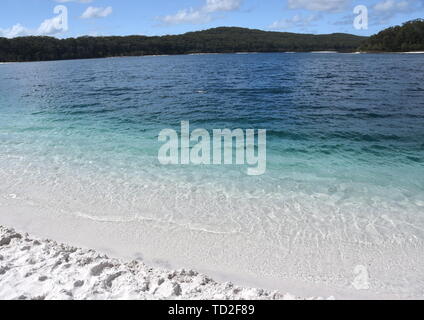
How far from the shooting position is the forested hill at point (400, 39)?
135000mm

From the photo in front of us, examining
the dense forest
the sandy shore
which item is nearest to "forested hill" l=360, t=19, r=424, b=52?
the dense forest

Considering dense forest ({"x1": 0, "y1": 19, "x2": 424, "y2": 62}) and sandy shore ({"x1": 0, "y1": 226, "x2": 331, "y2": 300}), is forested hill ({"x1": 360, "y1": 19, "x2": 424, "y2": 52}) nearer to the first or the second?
dense forest ({"x1": 0, "y1": 19, "x2": 424, "y2": 62})

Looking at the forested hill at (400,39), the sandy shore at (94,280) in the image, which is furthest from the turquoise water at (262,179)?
the forested hill at (400,39)

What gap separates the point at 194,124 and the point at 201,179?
25.3ft

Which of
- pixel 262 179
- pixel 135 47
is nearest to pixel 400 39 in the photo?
pixel 135 47

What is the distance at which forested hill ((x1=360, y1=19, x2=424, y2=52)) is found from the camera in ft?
443

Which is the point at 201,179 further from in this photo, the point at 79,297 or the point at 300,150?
the point at 79,297

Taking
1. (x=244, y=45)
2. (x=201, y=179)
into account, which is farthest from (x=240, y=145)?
(x=244, y=45)

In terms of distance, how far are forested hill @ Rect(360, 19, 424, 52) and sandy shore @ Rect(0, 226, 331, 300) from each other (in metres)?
157

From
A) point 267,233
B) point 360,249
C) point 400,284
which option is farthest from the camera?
point 267,233

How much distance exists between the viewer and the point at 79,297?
4.41 meters

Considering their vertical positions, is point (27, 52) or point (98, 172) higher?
point (27, 52)

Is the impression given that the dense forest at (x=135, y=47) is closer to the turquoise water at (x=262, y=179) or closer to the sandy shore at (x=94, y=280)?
the turquoise water at (x=262, y=179)

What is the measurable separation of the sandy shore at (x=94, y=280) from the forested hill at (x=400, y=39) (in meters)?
157
